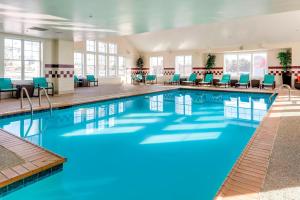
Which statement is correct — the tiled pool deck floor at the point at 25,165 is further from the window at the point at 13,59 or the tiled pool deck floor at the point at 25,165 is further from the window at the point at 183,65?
the window at the point at 183,65

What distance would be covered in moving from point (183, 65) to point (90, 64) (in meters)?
5.77

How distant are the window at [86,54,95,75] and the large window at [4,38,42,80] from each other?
480cm

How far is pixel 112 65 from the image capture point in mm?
15312

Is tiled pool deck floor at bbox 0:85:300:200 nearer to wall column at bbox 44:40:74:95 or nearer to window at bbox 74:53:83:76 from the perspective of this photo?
wall column at bbox 44:40:74:95

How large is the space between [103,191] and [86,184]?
9.5 inches

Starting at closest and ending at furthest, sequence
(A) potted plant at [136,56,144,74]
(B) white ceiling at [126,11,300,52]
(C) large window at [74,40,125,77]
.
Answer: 1. (B) white ceiling at [126,11,300,52]
2. (C) large window at [74,40,125,77]
3. (A) potted plant at [136,56,144,74]

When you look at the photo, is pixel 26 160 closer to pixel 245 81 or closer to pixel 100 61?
pixel 245 81

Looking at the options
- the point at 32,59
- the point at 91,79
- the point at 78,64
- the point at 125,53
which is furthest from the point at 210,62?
the point at 32,59

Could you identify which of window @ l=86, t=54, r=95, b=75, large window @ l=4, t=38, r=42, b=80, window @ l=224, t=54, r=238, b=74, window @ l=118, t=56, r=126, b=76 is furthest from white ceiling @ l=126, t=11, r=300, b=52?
large window @ l=4, t=38, r=42, b=80

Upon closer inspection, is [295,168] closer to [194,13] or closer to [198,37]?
[194,13]

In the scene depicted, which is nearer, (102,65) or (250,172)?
(250,172)

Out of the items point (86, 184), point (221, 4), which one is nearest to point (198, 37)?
point (221, 4)

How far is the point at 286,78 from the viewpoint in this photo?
39.4 feet

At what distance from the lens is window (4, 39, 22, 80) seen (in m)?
8.09
